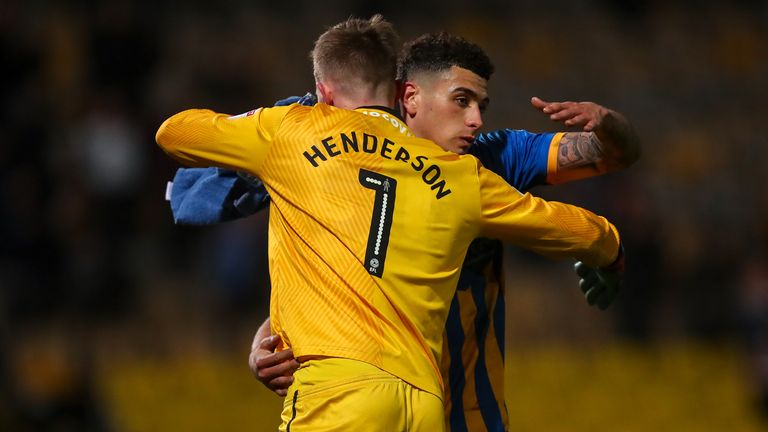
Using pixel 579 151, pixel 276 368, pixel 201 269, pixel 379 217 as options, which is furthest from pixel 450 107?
pixel 201 269

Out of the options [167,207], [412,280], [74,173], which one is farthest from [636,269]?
[412,280]

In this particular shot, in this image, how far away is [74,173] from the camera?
32.0 feet

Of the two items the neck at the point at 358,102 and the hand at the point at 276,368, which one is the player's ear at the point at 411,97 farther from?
the hand at the point at 276,368

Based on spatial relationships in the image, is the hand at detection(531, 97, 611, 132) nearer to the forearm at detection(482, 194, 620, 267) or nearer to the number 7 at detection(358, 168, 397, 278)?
the forearm at detection(482, 194, 620, 267)

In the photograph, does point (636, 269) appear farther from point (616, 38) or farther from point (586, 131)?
point (586, 131)

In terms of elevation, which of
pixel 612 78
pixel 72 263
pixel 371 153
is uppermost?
pixel 371 153

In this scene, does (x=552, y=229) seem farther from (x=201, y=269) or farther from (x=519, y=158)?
(x=201, y=269)

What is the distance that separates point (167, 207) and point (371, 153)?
644cm

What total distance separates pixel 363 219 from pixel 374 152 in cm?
20

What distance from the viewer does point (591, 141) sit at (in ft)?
13.6

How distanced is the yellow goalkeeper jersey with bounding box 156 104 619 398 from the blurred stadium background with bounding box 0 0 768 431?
456 cm

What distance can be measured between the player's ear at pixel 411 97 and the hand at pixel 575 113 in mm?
403

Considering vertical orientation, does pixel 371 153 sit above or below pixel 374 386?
above

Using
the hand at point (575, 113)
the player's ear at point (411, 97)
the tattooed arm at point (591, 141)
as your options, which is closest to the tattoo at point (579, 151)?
the tattooed arm at point (591, 141)
